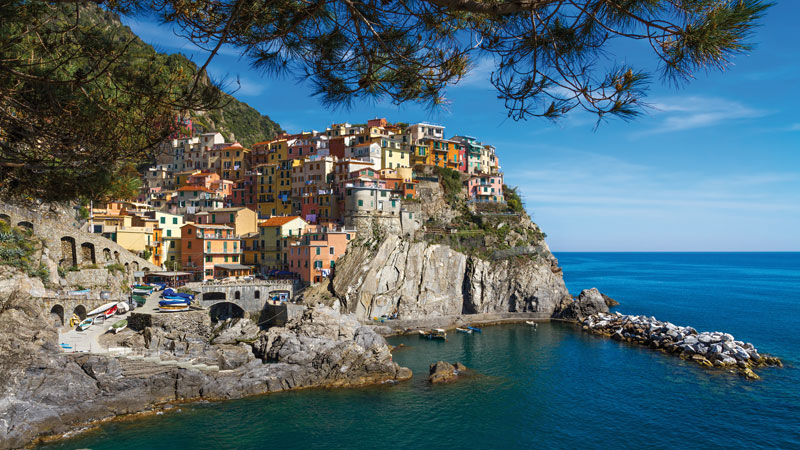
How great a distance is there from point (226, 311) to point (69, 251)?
11.9m

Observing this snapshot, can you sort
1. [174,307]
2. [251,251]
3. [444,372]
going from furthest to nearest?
1. [251,251]
2. [174,307]
3. [444,372]

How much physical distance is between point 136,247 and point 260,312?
13.6 meters

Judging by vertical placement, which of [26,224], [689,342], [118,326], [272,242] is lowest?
[689,342]

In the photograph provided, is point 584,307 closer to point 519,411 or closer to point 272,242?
point 519,411

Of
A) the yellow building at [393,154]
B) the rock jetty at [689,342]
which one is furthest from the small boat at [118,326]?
the rock jetty at [689,342]

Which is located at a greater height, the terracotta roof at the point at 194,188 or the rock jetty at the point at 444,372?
the terracotta roof at the point at 194,188

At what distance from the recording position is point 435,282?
47.0 meters

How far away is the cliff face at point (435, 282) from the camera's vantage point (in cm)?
4338

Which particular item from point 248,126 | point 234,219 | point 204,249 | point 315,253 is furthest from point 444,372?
point 248,126

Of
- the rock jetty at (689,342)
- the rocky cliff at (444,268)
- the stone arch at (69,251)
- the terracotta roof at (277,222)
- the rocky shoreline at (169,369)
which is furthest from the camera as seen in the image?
the terracotta roof at (277,222)

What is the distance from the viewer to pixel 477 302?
159 ft

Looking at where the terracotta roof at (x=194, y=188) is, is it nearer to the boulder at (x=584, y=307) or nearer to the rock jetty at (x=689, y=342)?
the boulder at (x=584, y=307)

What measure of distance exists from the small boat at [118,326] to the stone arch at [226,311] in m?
9.36

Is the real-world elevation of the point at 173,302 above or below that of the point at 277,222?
below
